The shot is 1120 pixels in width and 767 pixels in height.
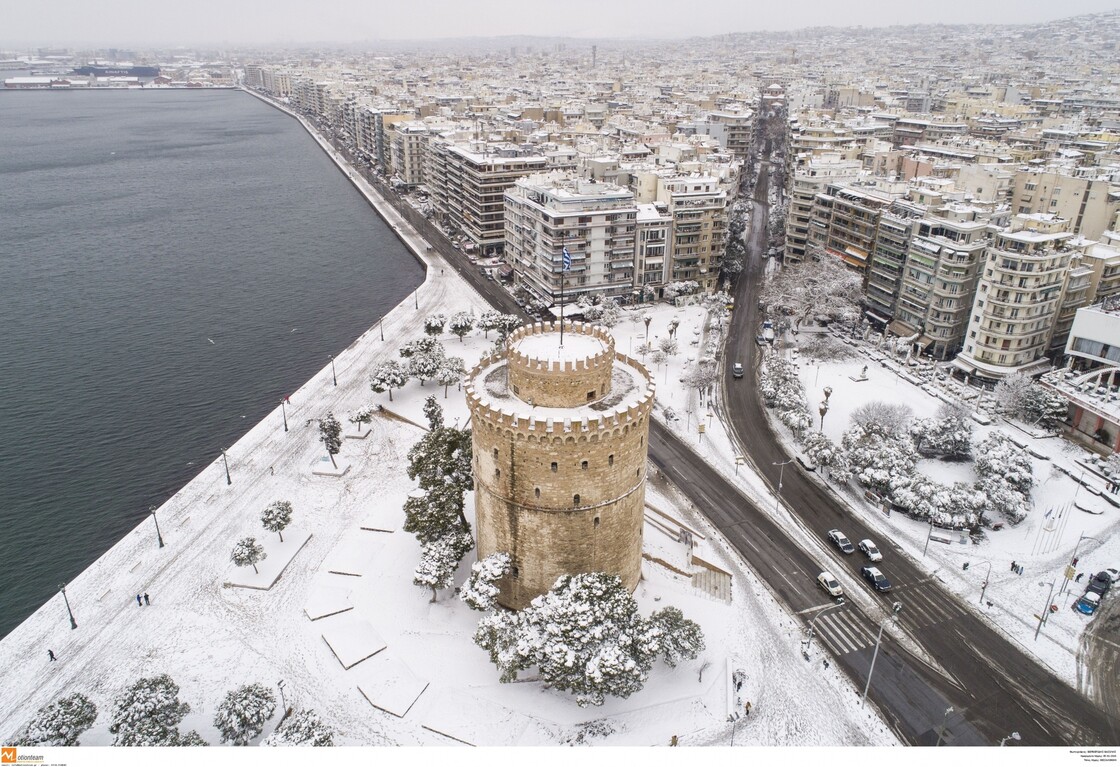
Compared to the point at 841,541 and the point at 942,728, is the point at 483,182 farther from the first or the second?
the point at 942,728

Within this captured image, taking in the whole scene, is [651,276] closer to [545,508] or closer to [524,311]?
[524,311]

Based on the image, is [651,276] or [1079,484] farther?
[651,276]

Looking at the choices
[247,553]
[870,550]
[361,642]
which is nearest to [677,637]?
[361,642]

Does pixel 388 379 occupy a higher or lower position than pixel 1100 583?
higher

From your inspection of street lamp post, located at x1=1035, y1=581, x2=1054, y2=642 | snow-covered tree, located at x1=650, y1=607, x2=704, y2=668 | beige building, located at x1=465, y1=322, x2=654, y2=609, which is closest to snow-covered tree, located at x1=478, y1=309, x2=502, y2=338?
beige building, located at x1=465, y1=322, x2=654, y2=609

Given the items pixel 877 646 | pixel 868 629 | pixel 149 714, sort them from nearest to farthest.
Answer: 1. pixel 149 714
2. pixel 877 646
3. pixel 868 629

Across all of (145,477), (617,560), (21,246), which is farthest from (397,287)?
(617,560)
